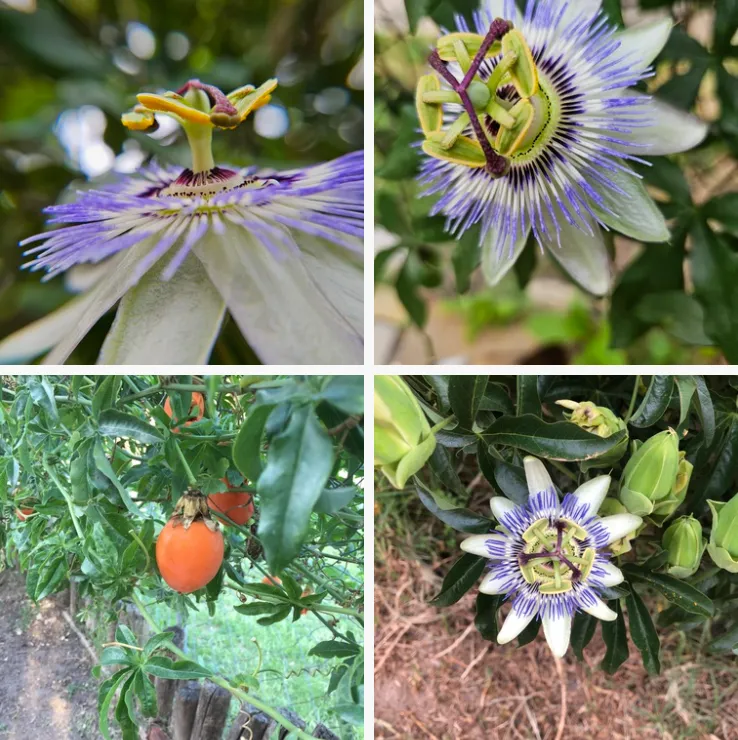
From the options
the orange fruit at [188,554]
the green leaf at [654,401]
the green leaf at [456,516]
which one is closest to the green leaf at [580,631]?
the green leaf at [456,516]

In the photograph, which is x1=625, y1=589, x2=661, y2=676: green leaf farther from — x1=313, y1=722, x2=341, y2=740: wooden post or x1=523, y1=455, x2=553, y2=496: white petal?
x1=313, y1=722, x2=341, y2=740: wooden post

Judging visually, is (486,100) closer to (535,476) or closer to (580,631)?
(535,476)

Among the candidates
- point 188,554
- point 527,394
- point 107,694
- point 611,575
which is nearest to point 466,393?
point 527,394

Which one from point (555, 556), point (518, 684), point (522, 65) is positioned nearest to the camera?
point (522, 65)

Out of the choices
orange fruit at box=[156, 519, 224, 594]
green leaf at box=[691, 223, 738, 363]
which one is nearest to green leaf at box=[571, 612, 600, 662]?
green leaf at box=[691, 223, 738, 363]

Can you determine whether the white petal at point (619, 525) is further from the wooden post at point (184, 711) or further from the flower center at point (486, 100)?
the wooden post at point (184, 711)

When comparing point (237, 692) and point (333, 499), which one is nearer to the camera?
point (333, 499)

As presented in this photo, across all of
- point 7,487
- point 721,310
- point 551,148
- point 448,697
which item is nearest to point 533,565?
point 448,697
